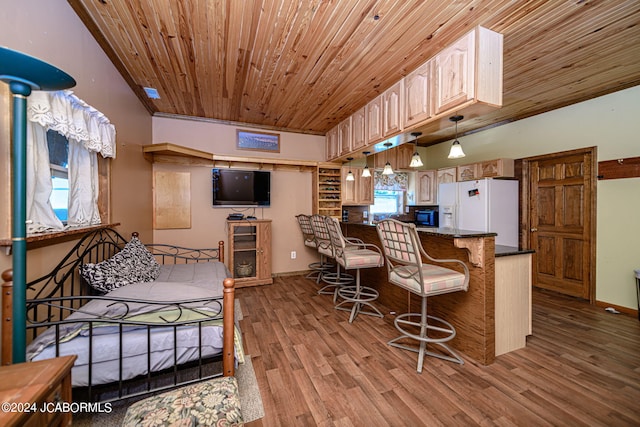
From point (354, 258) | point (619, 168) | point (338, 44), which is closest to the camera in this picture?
point (338, 44)

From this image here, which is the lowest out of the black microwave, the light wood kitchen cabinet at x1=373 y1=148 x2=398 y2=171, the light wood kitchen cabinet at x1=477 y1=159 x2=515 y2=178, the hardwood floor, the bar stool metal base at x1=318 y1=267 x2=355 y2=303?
the hardwood floor

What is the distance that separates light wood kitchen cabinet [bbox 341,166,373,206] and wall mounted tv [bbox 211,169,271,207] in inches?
54.6

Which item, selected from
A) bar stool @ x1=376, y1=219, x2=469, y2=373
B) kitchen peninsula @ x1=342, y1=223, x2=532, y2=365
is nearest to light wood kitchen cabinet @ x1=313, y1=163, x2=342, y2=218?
kitchen peninsula @ x1=342, y1=223, x2=532, y2=365

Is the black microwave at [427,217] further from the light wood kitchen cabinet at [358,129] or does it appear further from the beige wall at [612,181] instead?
the light wood kitchen cabinet at [358,129]

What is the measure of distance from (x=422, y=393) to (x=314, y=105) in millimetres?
3425

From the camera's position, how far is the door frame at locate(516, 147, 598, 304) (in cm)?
320

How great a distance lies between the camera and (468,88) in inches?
76.7

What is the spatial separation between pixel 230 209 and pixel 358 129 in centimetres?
245

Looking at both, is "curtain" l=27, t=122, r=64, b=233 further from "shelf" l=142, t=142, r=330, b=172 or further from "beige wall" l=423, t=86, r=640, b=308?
"beige wall" l=423, t=86, r=640, b=308

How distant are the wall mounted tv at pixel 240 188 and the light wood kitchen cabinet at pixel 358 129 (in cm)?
156

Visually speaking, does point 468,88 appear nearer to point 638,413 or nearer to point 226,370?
point 638,413

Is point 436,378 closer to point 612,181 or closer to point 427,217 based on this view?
point 612,181

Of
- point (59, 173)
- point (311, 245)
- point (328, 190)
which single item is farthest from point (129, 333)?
point (328, 190)

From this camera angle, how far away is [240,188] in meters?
4.03
